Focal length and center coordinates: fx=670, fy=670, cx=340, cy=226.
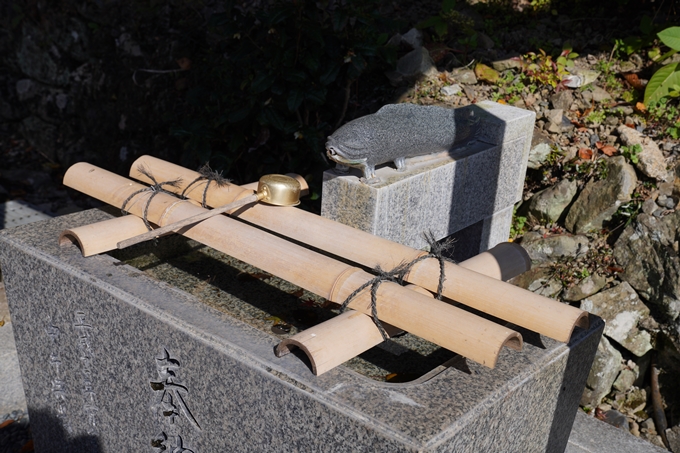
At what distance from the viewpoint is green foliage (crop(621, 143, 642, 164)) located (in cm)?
416

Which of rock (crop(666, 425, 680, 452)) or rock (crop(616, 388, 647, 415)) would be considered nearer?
rock (crop(666, 425, 680, 452))

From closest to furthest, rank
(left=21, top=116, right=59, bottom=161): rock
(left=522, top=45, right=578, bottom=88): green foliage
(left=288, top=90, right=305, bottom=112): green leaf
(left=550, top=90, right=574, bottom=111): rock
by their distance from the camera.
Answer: (left=288, top=90, right=305, bottom=112): green leaf < (left=550, top=90, right=574, bottom=111): rock < (left=522, top=45, right=578, bottom=88): green foliage < (left=21, top=116, right=59, bottom=161): rock

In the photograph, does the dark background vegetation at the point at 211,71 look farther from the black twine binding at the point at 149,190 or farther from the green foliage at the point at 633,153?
the black twine binding at the point at 149,190

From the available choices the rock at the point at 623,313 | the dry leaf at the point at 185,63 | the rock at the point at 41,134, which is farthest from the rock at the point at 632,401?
the rock at the point at 41,134

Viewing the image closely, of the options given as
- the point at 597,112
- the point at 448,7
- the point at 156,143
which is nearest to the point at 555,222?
the point at 597,112

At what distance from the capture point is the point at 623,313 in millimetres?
3918

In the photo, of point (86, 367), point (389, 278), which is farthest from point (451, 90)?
point (86, 367)

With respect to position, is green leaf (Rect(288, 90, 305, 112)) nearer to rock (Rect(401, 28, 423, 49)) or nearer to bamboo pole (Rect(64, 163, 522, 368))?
rock (Rect(401, 28, 423, 49))

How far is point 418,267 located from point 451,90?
8.89 ft

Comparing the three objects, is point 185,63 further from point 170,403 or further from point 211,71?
point 170,403

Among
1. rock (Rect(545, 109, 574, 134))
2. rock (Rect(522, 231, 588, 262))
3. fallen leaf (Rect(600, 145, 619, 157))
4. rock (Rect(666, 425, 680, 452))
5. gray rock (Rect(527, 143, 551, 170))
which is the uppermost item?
rock (Rect(545, 109, 574, 134))

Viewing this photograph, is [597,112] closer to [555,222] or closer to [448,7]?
[555,222]

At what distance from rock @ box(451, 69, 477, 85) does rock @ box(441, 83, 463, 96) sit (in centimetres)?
10

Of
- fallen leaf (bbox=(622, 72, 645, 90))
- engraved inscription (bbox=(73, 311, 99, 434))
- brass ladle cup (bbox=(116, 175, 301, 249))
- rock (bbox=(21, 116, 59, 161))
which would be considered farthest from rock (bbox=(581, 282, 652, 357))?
rock (bbox=(21, 116, 59, 161))
